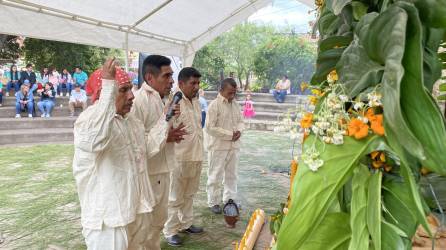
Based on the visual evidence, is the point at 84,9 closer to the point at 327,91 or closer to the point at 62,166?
the point at 327,91

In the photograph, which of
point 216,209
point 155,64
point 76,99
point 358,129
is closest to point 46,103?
point 76,99

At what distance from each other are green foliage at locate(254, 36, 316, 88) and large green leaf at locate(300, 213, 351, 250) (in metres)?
19.0

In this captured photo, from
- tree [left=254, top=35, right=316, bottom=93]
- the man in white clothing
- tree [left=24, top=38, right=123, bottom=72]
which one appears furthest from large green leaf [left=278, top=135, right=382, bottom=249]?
tree [left=254, top=35, right=316, bottom=93]

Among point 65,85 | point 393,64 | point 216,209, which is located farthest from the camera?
point 65,85

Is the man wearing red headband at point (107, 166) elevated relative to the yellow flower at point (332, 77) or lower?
lower

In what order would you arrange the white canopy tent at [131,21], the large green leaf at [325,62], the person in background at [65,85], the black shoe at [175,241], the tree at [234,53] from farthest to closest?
the tree at [234,53] → the person in background at [65,85] → the black shoe at [175,241] → the white canopy tent at [131,21] → the large green leaf at [325,62]

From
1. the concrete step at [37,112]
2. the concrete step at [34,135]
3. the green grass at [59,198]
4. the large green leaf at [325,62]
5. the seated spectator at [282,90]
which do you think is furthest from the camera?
the seated spectator at [282,90]

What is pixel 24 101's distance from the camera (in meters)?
11.1

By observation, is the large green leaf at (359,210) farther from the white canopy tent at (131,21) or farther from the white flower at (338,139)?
the white canopy tent at (131,21)

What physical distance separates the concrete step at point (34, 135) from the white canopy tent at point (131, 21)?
554 cm

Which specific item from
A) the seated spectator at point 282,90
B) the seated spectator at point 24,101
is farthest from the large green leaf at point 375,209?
the seated spectator at point 282,90

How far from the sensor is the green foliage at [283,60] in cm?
2003

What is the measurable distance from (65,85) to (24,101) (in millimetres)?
3163

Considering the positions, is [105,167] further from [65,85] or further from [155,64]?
[65,85]
